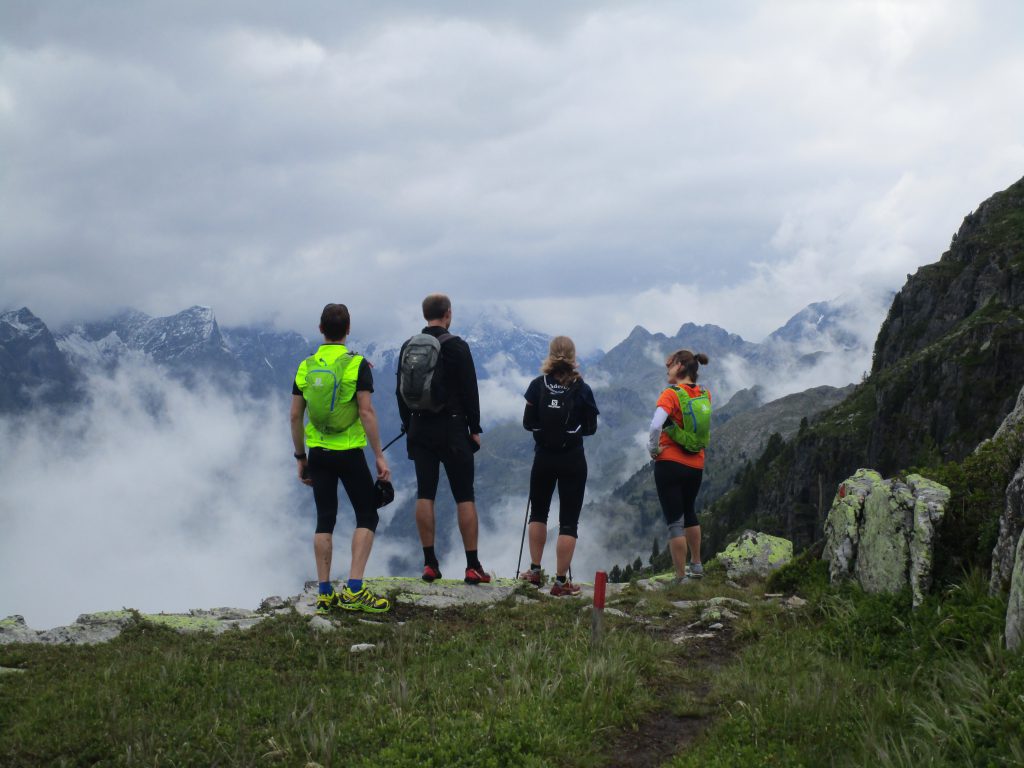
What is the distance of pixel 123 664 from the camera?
7.48 m

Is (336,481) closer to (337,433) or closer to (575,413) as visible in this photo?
(337,433)

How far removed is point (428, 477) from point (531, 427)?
78.8 inches

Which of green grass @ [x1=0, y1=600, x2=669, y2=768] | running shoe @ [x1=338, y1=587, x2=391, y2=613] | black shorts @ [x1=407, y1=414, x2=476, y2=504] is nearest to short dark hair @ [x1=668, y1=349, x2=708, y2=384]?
black shorts @ [x1=407, y1=414, x2=476, y2=504]

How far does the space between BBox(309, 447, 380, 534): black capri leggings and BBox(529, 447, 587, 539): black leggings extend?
2.84 meters

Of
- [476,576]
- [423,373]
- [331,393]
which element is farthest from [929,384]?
[331,393]

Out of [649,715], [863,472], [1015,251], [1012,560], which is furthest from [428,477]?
[1015,251]

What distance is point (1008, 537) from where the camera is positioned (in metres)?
7.07

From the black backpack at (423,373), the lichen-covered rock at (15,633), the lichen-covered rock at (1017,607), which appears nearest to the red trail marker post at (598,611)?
the lichen-covered rock at (1017,607)

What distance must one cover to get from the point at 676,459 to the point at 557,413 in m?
2.44

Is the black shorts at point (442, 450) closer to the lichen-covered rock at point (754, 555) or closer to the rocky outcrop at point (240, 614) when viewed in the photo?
the rocky outcrop at point (240, 614)

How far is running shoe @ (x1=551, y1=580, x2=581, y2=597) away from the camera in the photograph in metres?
12.2

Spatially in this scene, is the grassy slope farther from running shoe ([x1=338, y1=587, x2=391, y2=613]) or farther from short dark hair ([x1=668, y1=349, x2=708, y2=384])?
short dark hair ([x1=668, y1=349, x2=708, y2=384])

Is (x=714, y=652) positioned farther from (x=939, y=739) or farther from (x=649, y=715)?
(x=939, y=739)

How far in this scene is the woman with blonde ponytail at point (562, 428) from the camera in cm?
1205
